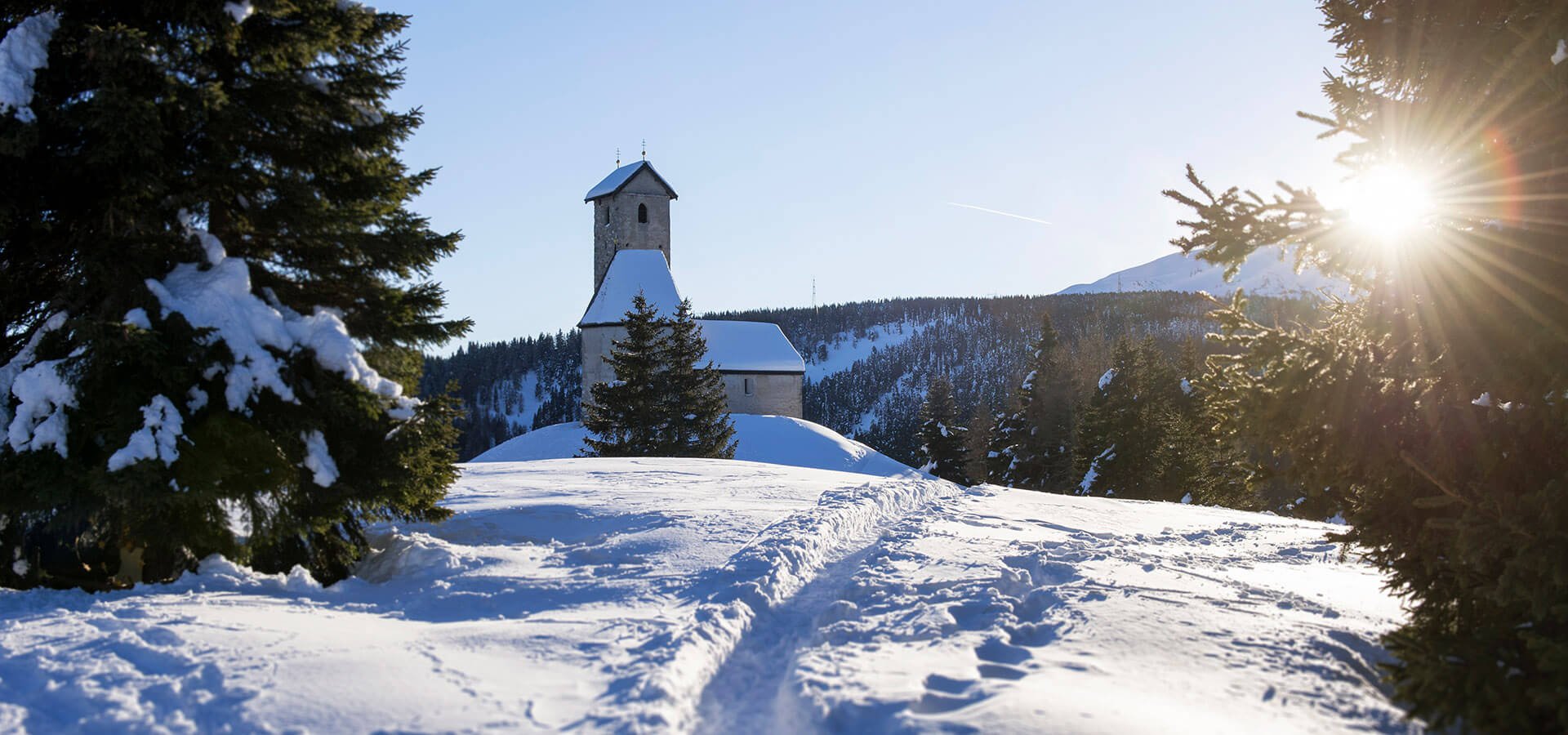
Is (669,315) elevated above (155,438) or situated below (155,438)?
above

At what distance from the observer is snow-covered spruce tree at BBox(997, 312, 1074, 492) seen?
38.6 m

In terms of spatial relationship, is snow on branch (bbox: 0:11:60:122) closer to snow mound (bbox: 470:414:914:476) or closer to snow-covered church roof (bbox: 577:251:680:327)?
snow mound (bbox: 470:414:914:476)

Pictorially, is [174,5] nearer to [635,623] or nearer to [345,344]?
[345,344]

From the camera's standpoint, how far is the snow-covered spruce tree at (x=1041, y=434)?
38562 mm

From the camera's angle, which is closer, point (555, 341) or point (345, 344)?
point (345, 344)

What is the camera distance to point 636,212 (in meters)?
50.7

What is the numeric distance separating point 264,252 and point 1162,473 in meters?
30.0

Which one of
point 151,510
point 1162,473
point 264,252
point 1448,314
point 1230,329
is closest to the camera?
point 1448,314

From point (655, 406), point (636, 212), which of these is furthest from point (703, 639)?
point (636, 212)

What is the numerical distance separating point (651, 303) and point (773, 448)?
33.4ft

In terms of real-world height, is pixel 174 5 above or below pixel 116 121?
above

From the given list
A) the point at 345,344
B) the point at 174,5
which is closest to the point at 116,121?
the point at 174,5

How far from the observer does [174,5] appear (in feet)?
21.3

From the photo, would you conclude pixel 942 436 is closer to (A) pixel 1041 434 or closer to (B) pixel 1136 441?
(A) pixel 1041 434
